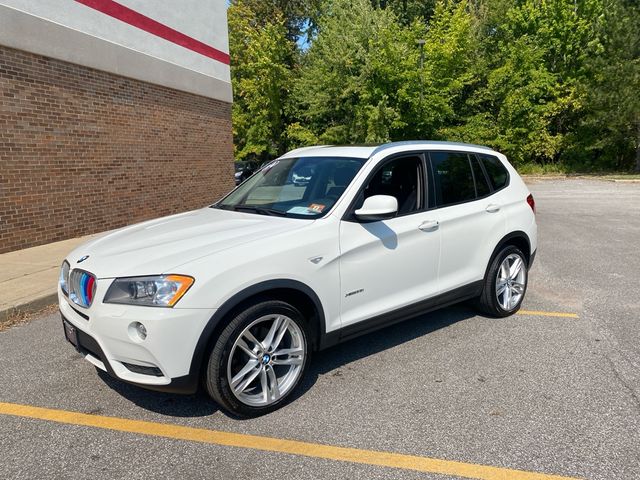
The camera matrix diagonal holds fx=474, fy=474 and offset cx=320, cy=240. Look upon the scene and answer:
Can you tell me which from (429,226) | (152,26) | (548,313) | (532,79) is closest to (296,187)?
(429,226)

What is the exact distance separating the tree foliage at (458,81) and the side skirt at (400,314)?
23.2 metres

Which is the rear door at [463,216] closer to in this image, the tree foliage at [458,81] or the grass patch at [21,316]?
the grass patch at [21,316]

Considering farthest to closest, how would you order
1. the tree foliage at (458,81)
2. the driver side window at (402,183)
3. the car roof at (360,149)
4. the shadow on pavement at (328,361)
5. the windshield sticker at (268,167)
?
the tree foliage at (458,81) < the windshield sticker at (268,167) < the car roof at (360,149) < the driver side window at (402,183) < the shadow on pavement at (328,361)

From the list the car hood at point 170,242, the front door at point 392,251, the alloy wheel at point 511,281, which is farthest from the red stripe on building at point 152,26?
the alloy wheel at point 511,281

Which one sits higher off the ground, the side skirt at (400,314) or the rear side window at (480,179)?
the rear side window at (480,179)

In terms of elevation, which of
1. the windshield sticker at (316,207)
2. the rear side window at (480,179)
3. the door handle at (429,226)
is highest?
the rear side window at (480,179)

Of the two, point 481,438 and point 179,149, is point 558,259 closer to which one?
point 481,438

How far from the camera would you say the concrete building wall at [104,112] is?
7.91 metres

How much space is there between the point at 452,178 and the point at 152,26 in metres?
9.32

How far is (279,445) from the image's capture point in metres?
2.71

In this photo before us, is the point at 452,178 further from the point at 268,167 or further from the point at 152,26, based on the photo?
the point at 152,26

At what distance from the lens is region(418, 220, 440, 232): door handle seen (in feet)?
12.4

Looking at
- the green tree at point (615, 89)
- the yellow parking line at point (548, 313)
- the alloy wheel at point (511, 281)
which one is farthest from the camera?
the green tree at point (615, 89)

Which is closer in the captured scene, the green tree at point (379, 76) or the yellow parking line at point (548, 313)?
the yellow parking line at point (548, 313)
